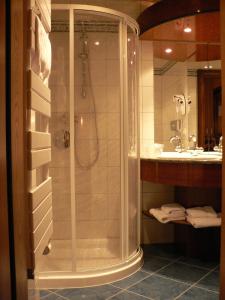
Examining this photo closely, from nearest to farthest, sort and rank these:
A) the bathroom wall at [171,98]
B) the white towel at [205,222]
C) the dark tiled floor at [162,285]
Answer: the dark tiled floor at [162,285]
the white towel at [205,222]
the bathroom wall at [171,98]

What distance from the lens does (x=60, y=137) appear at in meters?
2.32

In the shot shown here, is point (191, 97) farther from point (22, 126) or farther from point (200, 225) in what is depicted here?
point (22, 126)

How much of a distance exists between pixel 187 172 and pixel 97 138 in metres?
0.84

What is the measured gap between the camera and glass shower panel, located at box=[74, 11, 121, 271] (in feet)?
7.61

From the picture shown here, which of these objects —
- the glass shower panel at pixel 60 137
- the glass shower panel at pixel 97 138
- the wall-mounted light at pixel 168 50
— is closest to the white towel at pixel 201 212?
the glass shower panel at pixel 97 138

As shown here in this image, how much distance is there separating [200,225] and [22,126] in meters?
1.74

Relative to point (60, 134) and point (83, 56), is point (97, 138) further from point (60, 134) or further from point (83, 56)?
point (83, 56)

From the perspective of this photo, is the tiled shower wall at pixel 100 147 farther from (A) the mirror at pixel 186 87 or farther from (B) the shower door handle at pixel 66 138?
(A) the mirror at pixel 186 87

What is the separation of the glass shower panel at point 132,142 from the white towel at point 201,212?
433 millimetres

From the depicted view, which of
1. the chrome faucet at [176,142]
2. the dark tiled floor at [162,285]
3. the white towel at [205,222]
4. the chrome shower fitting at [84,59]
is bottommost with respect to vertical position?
the dark tiled floor at [162,285]

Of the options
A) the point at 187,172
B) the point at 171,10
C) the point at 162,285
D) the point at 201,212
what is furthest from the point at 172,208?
the point at 171,10

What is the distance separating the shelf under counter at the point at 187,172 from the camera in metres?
2.06

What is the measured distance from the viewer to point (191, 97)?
2717mm

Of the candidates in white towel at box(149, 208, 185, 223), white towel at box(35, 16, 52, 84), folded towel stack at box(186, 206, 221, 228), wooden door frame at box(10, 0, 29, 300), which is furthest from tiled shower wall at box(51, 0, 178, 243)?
wooden door frame at box(10, 0, 29, 300)
